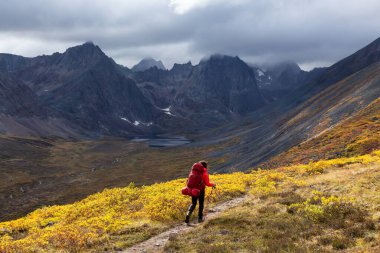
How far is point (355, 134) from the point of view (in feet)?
151

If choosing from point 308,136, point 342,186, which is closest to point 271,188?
point 342,186

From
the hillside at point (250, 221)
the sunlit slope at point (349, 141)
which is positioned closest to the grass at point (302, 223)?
the hillside at point (250, 221)

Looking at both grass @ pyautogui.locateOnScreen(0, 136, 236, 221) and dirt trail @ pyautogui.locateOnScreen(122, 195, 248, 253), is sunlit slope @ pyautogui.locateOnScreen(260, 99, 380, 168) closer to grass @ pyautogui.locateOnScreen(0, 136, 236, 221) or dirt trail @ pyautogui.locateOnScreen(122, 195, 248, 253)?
dirt trail @ pyautogui.locateOnScreen(122, 195, 248, 253)

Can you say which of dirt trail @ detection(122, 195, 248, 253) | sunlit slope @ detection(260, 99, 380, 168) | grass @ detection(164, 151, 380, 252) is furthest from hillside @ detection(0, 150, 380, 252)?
sunlit slope @ detection(260, 99, 380, 168)

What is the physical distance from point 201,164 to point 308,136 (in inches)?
2033

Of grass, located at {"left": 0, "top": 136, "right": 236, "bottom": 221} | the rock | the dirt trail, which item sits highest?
the rock

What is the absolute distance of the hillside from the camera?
14156 mm

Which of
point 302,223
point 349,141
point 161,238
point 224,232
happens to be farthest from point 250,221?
point 349,141

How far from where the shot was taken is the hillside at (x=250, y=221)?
14156mm

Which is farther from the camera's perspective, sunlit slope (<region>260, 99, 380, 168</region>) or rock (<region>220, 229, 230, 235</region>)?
sunlit slope (<region>260, 99, 380, 168</region>)

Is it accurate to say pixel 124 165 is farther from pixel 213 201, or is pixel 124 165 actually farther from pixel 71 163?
pixel 213 201

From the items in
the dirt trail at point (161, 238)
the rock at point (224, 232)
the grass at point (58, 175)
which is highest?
the rock at point (224, 232)

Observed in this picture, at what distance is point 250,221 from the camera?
57.2 feet

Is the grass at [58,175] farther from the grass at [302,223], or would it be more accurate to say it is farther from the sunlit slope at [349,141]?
the grass at [302,223]
